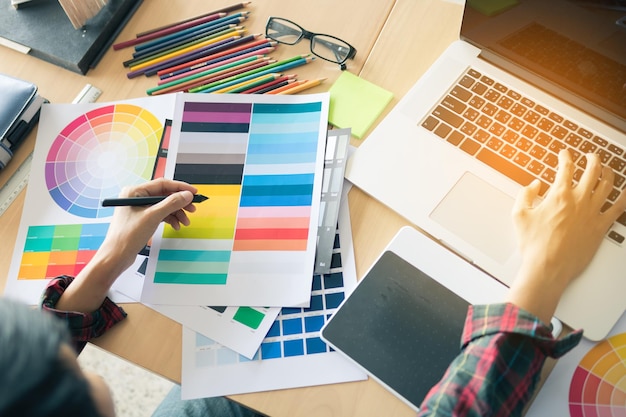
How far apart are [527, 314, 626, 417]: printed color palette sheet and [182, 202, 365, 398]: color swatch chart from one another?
0.23m

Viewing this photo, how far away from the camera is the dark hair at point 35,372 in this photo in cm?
48

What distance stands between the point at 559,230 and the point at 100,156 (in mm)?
721

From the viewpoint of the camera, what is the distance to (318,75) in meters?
0.94

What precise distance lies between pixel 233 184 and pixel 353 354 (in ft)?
1.05

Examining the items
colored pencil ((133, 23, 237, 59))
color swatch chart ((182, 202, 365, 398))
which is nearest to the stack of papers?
color swatch chart ((182, 202, 365, 398))

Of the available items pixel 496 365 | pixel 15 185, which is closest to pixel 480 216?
pixel 496 365

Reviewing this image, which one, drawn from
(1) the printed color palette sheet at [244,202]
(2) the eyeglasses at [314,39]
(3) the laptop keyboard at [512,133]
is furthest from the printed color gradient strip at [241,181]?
(3) the laptop keyboard at [512,133]

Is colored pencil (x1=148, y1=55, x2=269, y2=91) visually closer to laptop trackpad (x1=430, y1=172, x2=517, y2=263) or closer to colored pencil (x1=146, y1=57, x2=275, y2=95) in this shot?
colored pencil (x1=146, y1=57, x2=275, y2=95)

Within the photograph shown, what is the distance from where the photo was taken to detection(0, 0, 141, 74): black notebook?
100cm

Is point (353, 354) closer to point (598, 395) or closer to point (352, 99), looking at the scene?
point (598, 395)

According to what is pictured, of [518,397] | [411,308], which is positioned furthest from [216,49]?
[518,397]

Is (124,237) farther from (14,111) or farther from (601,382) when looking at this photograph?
(601,382)

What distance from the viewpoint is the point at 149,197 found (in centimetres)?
82

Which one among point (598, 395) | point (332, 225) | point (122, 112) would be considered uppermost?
point (122, 112)
